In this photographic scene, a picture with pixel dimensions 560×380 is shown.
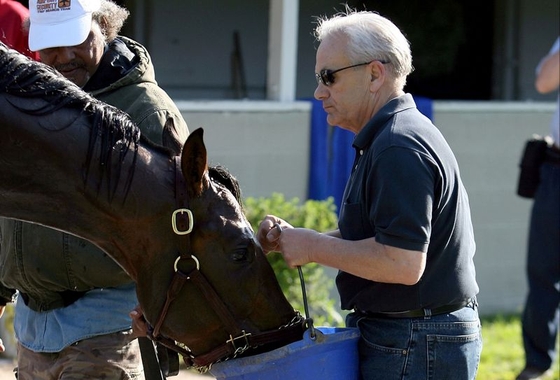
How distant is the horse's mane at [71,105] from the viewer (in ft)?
9.24

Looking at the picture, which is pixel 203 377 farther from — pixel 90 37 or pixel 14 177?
pixel 14 177

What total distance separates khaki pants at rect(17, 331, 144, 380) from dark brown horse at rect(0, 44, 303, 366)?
588 mm

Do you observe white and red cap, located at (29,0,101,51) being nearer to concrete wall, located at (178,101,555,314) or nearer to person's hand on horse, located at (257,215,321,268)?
person's hand on horse, located at (257,215,321,268)

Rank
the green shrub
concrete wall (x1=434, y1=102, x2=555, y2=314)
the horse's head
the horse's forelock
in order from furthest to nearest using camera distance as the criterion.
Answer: concrete wall (x1=434, y1=102, x2=555, y2=314) < the green shrub < the horse's forelock < the horse's head

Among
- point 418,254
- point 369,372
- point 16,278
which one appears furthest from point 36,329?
point 418,254

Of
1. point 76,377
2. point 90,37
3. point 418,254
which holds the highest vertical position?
point 90,37

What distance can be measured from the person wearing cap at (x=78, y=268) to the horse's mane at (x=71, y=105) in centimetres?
51

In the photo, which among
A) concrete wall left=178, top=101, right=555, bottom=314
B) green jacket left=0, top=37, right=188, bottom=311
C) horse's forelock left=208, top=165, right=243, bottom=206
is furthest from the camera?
concrete wall left=178, top=101, right=555, bottom=314

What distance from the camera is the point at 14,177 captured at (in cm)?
287

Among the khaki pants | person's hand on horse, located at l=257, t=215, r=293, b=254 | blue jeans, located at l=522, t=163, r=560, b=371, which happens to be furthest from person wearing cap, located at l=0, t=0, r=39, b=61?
blue jeans, located at l=522, t=163, r=560, b=371

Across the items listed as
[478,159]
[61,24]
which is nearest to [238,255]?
[61,24]

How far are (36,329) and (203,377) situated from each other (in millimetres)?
3078

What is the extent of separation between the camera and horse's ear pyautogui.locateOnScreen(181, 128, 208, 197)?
2812 mm

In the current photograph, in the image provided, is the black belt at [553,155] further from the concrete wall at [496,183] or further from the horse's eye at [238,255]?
the horse's eye at [238,255]
